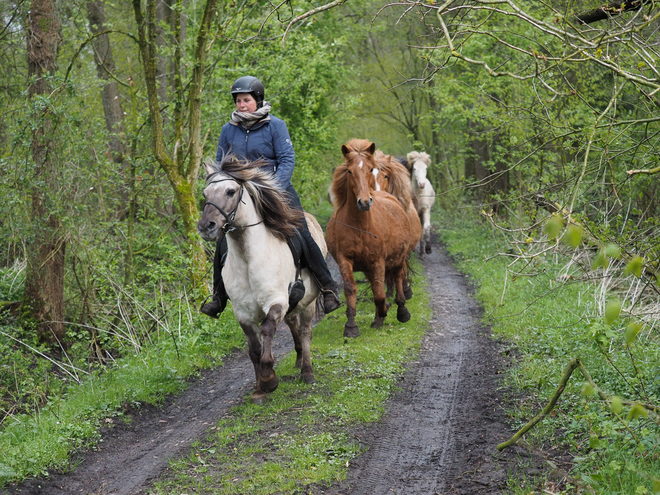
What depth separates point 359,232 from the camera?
9.32m

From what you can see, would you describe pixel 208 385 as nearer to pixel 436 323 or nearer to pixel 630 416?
pixel 436 323

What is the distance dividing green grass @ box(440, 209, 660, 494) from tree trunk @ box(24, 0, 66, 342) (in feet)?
22.7

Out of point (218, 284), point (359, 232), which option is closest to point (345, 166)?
point (359, 232)

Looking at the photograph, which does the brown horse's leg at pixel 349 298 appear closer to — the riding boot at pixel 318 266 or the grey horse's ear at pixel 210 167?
the riding boot at pixel 318 266

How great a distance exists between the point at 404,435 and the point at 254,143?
3.49 metres

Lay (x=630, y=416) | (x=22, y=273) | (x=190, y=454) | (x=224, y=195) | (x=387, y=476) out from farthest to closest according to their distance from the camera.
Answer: (x=22, y=273) < (x=224, y=195) < (x=190, y=454) < (x=387, y=476) < (x=630, y=416)

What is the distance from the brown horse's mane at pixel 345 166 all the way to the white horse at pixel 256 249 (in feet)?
8.46

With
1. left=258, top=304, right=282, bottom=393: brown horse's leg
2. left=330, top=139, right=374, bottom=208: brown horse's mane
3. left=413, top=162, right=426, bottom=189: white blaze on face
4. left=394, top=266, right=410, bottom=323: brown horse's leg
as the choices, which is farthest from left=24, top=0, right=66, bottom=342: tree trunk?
left=413, top=162, right=426, bottom=189: white blaze on face

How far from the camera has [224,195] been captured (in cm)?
603

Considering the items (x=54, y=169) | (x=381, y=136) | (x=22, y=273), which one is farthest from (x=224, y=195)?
(x=381, y=136)

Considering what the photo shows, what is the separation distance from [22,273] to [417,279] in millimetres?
7896

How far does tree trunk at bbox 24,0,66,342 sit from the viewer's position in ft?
31.7

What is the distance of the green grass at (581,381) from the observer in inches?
164

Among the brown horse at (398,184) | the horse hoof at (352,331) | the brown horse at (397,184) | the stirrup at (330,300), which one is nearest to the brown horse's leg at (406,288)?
the brown horse at (398,184)
